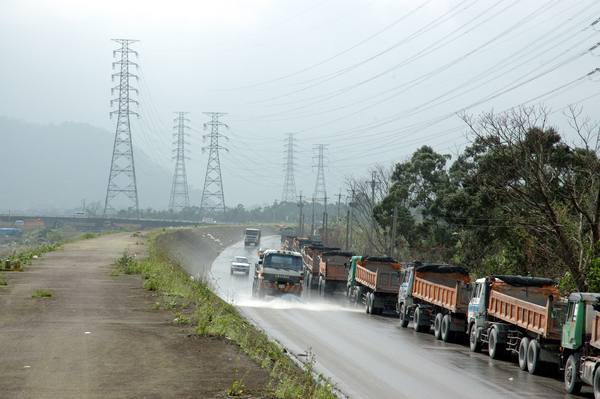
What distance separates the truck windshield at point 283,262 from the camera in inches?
1240

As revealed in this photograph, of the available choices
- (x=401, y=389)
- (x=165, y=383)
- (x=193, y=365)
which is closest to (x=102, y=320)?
(x=193, y=365)

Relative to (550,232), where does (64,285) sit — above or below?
below

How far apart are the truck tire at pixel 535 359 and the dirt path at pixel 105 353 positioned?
21.2 ft

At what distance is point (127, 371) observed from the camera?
9.99 m

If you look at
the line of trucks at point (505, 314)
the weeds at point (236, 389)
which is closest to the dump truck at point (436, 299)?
the line of trucks at point (505, 314)

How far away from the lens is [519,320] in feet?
50.5

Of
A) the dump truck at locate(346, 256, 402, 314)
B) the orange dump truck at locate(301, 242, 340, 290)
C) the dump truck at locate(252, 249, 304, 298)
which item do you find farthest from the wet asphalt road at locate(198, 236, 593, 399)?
the orange dump truck at locate(301, 242, 340, 290)

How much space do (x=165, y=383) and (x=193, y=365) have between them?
1428mm

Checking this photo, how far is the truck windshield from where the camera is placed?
31484 millimetres

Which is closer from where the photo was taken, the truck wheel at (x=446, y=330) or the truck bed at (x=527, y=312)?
the truck bed at (x=527, y=312)

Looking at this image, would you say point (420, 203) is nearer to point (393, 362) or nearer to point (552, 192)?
point (552, 192)

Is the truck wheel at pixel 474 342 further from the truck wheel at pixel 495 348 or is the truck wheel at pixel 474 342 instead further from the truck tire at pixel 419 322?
the truck tire at pixel 419 322

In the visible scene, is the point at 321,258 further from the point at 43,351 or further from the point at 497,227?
the point at 43,351

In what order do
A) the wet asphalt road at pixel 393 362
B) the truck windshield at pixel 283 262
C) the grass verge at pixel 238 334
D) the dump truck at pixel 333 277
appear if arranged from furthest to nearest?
the dump truck at pixel 333 277, the truck windshield at pixel 283 262, the wet asphalt road at pixel 393 362, the grass verge at pixel 238 334
